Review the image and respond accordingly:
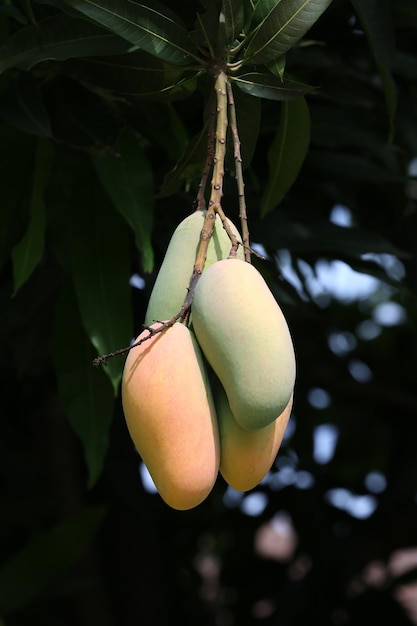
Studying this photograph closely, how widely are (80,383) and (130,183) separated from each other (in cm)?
20

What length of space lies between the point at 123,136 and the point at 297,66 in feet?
0.79

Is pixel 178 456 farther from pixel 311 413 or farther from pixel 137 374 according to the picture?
pixel 311 413

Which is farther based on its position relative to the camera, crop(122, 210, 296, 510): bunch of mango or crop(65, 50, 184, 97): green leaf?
crop(65, 50, 184, 97): green leaf

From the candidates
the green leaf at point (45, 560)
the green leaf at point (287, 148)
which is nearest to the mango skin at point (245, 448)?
the green leaf at point (287, 148)

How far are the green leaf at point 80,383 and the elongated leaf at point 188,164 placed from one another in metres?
0.33

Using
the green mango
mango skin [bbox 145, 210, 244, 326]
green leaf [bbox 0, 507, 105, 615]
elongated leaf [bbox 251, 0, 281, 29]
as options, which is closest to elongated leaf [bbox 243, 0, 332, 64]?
elongated leaf [bbox 251, 0, 281, 29]

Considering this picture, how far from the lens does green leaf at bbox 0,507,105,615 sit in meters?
1.42

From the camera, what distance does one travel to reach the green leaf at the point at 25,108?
75 cm

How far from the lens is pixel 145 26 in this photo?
0.58 metres

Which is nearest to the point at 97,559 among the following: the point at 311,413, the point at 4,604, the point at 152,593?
the point at 152,593

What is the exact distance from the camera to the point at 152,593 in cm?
164

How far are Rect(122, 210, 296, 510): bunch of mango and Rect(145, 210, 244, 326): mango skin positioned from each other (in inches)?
0.9

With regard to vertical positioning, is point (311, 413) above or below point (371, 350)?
above

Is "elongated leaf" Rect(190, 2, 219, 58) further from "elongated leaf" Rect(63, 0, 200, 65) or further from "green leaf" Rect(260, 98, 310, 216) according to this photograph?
"green leaf" Rect(260, 98, 310, 216)
